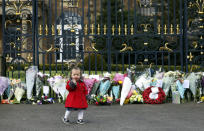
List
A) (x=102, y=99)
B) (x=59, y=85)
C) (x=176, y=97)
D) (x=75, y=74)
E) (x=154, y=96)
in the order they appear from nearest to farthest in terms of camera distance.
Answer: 1. (x=75, y=74)
2. (x=102, y=99)
3. (x=154, y=96)
4. (x=176, y=97)
5. (x=59, y=85)

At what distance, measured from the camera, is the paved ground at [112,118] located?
18.0 feet

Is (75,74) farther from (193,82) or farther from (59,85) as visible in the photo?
(193,82)

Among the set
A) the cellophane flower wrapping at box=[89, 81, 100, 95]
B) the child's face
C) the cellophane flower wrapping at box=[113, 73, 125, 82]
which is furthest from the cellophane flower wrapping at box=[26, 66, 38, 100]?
the child's face

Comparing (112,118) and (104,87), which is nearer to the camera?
(112,118)

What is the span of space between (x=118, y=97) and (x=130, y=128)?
302 centimetres

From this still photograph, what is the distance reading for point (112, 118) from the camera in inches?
248

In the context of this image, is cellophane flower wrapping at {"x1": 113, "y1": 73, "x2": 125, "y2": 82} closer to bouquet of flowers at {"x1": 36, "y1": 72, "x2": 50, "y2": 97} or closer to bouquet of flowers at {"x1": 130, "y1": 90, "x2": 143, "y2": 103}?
bouquet of flowers at {"x1": 130, "y1": 90, "x2": 143, "y2": 103}

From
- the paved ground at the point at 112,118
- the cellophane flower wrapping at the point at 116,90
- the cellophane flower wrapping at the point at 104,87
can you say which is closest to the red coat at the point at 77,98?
the paved ground at the point at 112,118

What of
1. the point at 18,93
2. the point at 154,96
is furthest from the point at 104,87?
the point at 18,93

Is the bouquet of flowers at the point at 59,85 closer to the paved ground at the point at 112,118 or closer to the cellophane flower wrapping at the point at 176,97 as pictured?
the paved ground at the point at 112,118

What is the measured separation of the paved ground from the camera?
548 centimetres

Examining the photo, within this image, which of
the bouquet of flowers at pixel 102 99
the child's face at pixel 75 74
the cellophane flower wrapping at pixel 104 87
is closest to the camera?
the child's face at pixel 75 74

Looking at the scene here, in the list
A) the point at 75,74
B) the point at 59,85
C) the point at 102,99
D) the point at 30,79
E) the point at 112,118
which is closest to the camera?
the point at 75,74

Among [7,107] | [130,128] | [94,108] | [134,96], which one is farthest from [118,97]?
[130,128]
